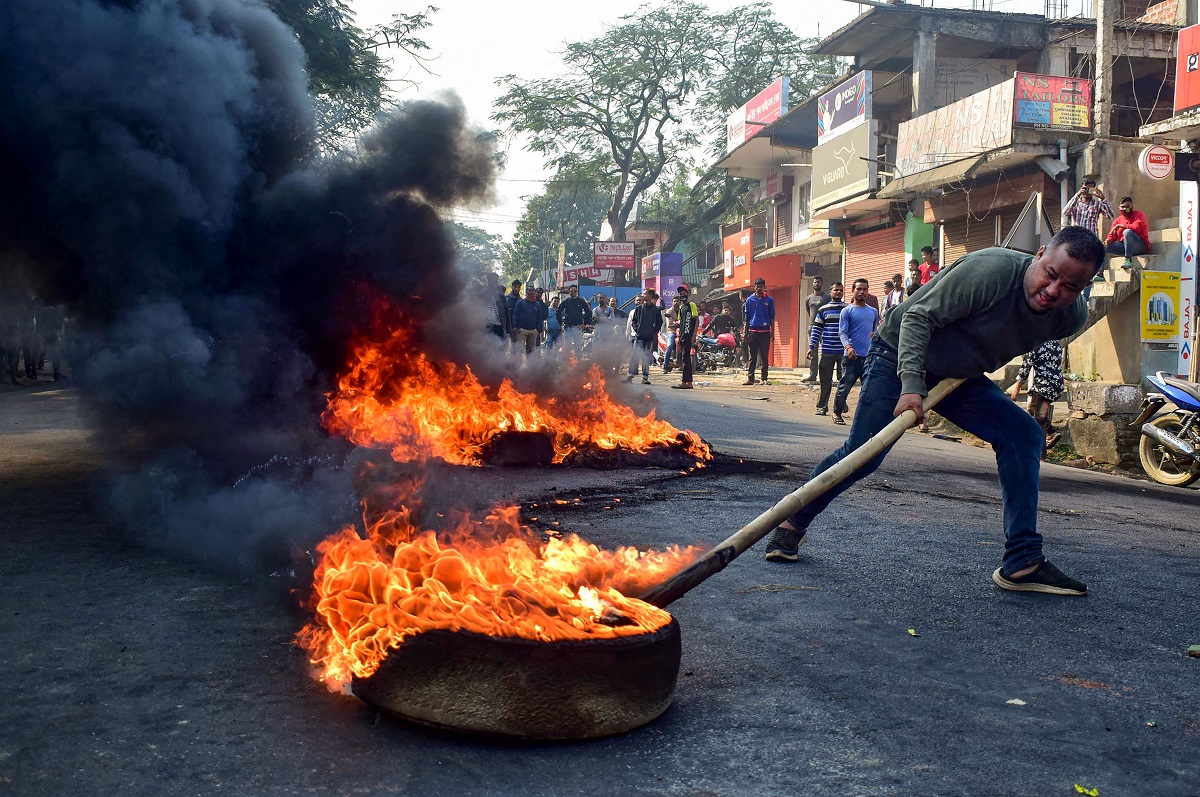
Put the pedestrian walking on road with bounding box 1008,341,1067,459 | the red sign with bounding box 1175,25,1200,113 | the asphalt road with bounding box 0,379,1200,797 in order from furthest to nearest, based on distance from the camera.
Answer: the red sign with bounding box 1175,25,1200,113 < the pedestrian walking on road with bounding box 1008,341,1067,459 < the asphalt road with bounding box 0,379,1200,797

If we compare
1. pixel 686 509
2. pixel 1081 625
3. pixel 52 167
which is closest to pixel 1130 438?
pixel 686 509

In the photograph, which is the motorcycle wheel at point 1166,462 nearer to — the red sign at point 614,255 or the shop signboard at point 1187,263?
the shop signboard at point 1187,263

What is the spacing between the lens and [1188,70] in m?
14.7

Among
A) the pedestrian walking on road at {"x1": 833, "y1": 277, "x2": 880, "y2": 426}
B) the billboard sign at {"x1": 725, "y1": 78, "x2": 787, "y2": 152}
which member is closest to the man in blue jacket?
the pedestrian walking on road at {"x1": 833, "y1": 277, "x2": 880, "y2": 426}

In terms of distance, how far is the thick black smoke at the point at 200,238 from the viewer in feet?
17.8

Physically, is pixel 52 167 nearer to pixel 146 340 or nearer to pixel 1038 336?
pixel 146 340

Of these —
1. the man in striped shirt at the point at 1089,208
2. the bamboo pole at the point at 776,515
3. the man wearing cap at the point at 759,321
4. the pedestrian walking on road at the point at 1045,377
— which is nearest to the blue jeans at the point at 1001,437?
the bamboo pole at the point at 776,515

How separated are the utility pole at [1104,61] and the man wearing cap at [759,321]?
626 cm

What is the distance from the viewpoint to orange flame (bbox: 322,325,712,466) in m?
7.05

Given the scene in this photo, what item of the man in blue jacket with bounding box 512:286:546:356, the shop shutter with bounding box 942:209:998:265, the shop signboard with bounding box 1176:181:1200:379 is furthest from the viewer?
the shop shutter with bounding box 942:209:998:265

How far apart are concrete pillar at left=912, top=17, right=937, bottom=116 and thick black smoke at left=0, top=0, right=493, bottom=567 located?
17.6 metres

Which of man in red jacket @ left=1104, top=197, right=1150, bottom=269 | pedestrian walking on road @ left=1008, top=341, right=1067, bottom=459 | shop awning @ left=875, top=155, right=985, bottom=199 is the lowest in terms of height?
pedestrian walking on road @ left=1008, top=341, right=1067, bottom=459

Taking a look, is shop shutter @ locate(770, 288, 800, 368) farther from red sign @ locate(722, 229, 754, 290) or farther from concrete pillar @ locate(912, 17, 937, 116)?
concrete pillar @ locate(912, 17, 937, 116)

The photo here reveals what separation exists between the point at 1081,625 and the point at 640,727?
7.00 feet
